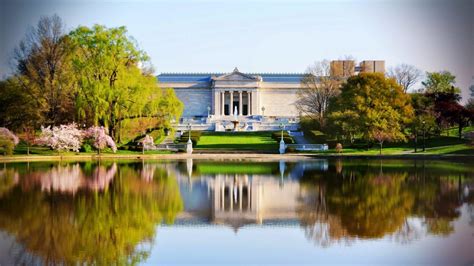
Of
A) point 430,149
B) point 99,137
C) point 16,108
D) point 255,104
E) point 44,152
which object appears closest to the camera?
point 99,137

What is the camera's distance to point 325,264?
1210cm

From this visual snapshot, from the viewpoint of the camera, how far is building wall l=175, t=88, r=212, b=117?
10269 cm

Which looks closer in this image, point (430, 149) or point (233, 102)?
point (430, 149)

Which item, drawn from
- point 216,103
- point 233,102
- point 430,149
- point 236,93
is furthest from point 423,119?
point 233,102

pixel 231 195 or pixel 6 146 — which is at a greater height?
pixel 6 146

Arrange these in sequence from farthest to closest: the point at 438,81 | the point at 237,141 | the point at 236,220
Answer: the point at 438,81
the point at 237,141
the point at 236,220

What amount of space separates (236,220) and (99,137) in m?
28.7

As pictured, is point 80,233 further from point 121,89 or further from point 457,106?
point 457,106

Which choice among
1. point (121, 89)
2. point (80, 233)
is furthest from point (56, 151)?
point (80, 233)

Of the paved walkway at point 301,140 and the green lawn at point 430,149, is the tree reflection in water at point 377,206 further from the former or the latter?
the paved walkway at point 301,140

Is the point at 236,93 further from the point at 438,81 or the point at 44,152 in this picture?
the point at 44,152

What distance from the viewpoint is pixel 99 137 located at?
4403cm

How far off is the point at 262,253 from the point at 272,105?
298 ft

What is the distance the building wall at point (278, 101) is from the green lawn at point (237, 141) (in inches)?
1380
